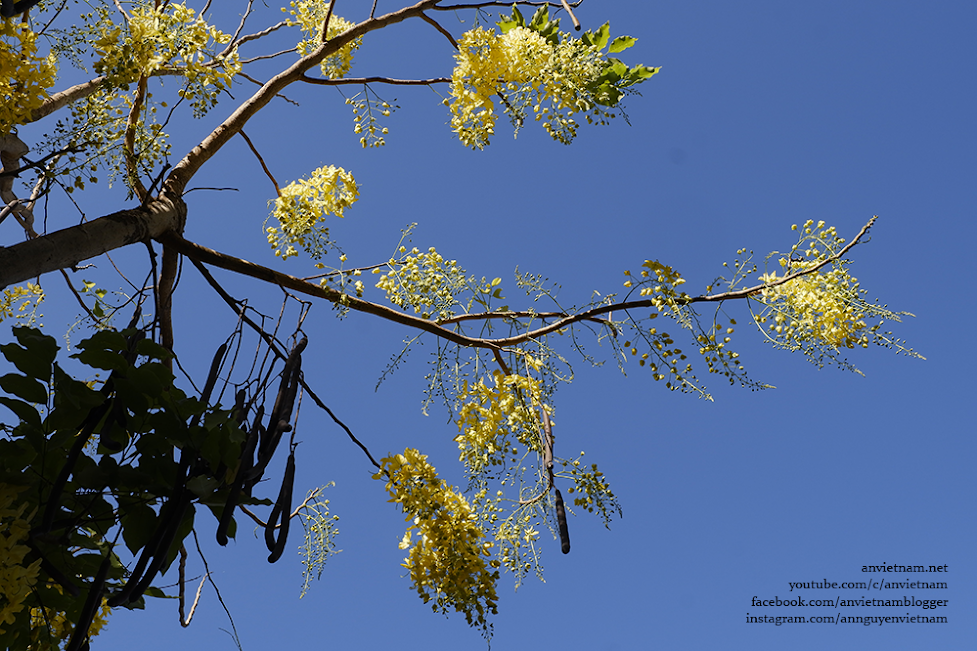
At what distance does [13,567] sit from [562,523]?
7.32 ft

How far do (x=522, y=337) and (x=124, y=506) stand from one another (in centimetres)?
225

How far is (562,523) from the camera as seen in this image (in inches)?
115

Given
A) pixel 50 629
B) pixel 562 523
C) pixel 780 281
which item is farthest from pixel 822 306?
pixel 50 629

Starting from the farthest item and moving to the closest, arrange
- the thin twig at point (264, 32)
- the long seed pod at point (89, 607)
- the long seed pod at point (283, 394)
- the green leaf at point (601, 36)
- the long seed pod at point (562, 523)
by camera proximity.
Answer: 1. the thin twig at point (264, 32)
2. the green leaf at point (601, 36)
3. the long seed pod at point (562, 523)
4. the long seed pod at point (283, 394)
5. the long seed pod at point (89, 607)

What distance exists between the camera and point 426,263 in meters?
2.98

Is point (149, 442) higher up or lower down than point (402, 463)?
lower down

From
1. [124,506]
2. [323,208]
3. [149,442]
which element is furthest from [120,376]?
[323,208]

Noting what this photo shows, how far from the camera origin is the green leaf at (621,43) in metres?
3.54

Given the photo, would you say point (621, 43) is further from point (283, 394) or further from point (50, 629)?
point (50, 629)

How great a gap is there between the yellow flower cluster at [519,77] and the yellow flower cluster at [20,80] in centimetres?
188

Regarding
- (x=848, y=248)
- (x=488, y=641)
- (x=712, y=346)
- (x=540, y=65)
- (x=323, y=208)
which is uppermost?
(x=540, y=65)

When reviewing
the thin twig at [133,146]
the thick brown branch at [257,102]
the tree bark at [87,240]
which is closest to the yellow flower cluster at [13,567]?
the tree bark at [87,240]

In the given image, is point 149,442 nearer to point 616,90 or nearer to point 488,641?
point 488,641

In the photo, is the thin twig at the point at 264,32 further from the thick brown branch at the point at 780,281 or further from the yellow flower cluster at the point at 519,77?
the thick brown branch at the point at 780,281
